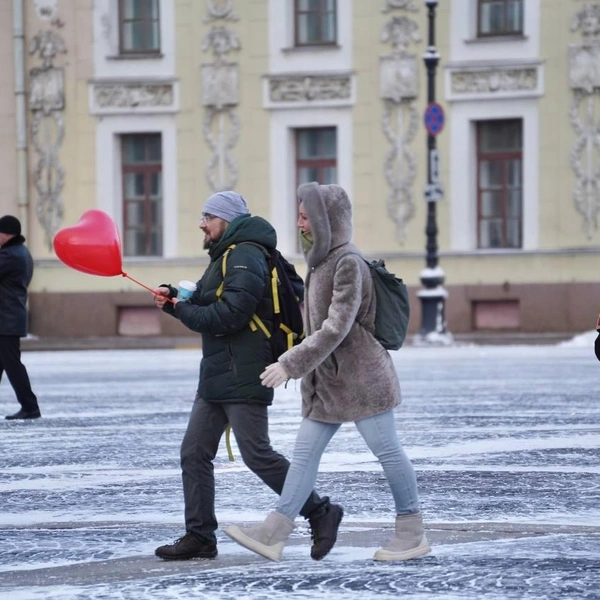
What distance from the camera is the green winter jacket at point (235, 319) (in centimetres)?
820

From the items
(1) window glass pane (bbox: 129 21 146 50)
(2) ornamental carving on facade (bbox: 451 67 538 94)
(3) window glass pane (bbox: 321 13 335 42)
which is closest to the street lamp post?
(2) ornamental carving on facade (bbox: 451 67 538 94)

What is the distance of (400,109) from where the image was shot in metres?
31.8

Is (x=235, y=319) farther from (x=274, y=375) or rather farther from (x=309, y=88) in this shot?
(x=309, y=88)

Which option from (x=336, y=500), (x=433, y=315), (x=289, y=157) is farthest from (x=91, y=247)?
(x=289, y=157)

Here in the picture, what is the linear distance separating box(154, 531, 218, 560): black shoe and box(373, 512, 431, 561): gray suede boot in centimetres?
74

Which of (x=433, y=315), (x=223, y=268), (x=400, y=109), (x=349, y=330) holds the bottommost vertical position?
→ (x=433, y=315)

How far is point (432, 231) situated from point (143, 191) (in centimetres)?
678

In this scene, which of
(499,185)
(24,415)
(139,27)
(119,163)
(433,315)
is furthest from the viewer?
(119,163)

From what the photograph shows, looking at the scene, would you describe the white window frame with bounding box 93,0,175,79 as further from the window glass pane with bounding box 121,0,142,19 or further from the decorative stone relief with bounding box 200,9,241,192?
the decorative stone relief with bounding box 200,9,241,192

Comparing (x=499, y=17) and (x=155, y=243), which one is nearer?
(x=499, y=17)

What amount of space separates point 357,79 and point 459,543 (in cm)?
2414

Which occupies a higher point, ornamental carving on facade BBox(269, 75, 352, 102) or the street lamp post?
ornamental carving on facade BBox(269, 75, 352, 102)

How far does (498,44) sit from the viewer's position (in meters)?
31.3

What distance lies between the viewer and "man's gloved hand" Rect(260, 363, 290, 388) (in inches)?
310
